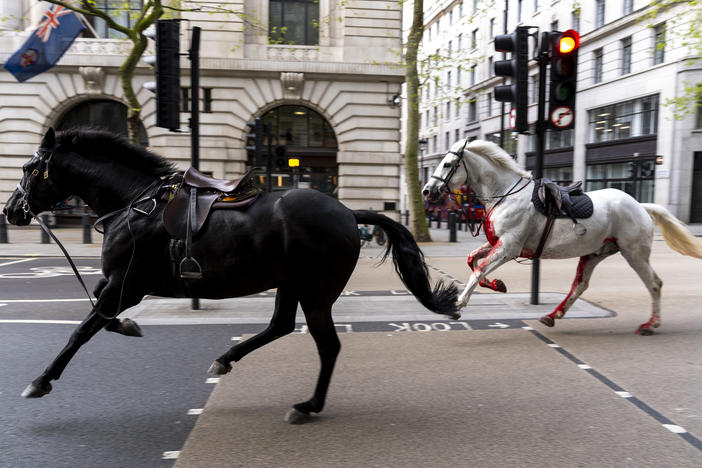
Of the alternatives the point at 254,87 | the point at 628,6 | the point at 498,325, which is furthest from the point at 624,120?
the point at 498,325

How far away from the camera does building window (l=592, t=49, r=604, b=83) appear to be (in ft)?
106

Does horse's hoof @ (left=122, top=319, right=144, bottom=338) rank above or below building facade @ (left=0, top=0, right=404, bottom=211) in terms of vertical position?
below

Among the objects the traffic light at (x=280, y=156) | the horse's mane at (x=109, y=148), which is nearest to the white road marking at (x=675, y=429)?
the horse's mane at (x=109, y=148)

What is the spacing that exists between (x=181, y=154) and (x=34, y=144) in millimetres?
6556

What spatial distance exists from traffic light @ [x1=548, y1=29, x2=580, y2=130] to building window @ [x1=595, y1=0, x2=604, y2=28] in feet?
99.2

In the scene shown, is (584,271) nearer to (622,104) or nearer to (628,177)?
(628,177)

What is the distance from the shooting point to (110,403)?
3752mm

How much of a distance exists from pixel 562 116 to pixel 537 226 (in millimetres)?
1898

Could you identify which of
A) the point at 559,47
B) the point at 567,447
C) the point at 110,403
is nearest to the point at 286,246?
the point at 110,403

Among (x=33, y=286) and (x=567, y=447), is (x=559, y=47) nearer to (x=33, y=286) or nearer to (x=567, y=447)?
(x=567, y=447)

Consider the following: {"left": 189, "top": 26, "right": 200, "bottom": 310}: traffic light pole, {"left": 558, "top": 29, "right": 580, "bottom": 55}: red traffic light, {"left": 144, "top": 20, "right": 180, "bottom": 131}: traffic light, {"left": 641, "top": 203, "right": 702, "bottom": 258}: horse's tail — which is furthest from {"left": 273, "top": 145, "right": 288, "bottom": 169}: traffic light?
{"left": 641, "top": 203, "right": 702, "bottom": 258}: horse's tail

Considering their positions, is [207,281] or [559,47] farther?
[559,47]

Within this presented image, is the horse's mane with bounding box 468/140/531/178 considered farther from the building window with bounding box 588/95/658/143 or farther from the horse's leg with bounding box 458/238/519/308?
the building window with bounding box 588/95/658/143

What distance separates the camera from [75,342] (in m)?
3.54
